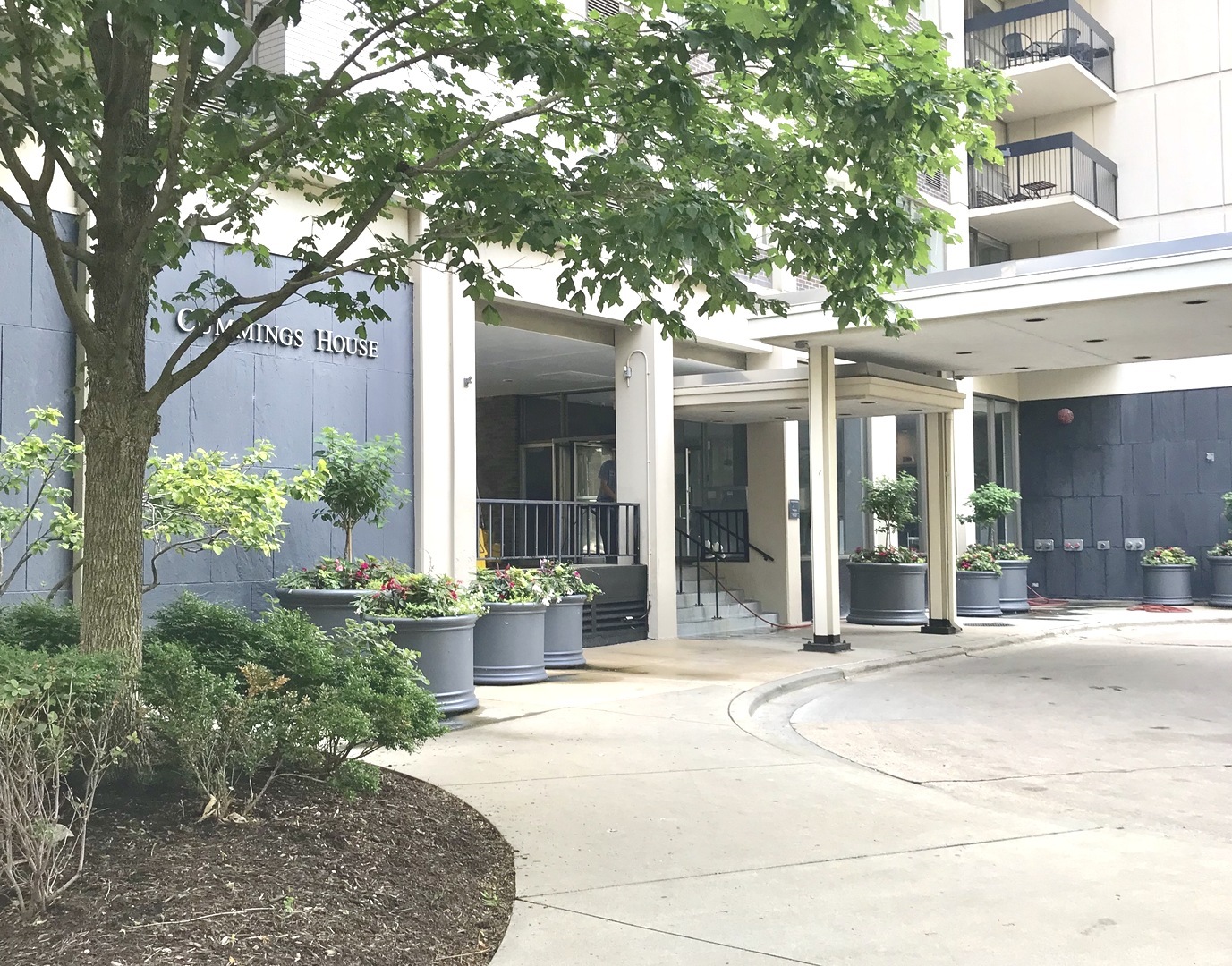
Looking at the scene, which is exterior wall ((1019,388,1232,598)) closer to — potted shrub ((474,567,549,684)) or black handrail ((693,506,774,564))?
black handrail ((693,506,774,564))

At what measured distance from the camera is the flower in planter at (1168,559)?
23750mm

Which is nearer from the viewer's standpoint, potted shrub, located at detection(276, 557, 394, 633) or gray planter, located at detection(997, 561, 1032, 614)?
potted shrub, located at detection(276, 557, 394, 633)

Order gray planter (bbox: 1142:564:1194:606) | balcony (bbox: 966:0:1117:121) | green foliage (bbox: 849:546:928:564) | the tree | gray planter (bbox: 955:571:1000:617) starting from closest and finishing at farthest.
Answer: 1. the tree
2. green foliage (bbox: 849:546:928:564)
3. gray planter (bbox: 955:571:1000:617)
4. gray planter (bbox: 1142:564:1194:606)
5. balcony (bbox: 966:0:1117:121)

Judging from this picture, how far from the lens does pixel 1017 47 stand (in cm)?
2614

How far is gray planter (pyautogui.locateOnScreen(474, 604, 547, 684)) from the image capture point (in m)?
11.4

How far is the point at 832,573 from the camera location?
583 inches

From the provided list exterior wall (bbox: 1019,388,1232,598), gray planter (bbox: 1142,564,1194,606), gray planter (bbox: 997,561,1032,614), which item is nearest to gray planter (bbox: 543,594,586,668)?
gray planter (bbox: 997,561,1032,614)

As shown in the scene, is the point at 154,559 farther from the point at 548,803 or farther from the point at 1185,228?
the point at 1185,228

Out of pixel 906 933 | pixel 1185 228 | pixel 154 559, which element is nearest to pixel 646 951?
pixel 906 933

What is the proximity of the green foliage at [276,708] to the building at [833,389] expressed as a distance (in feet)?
15.2

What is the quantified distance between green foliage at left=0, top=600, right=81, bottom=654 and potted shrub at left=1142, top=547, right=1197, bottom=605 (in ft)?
71.4

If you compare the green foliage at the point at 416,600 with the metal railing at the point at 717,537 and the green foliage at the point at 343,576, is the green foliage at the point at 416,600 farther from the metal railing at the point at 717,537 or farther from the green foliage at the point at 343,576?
the metal railing at the point at 717,537

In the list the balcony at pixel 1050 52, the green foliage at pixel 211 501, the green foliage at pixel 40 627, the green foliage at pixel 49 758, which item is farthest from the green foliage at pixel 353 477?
the balcony at pixel 1050 52

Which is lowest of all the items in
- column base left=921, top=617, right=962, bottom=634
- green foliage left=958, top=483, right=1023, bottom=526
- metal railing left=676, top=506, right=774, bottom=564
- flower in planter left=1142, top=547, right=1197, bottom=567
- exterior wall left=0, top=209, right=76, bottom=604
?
column base left=921, top=617, right=962, bottom=634
